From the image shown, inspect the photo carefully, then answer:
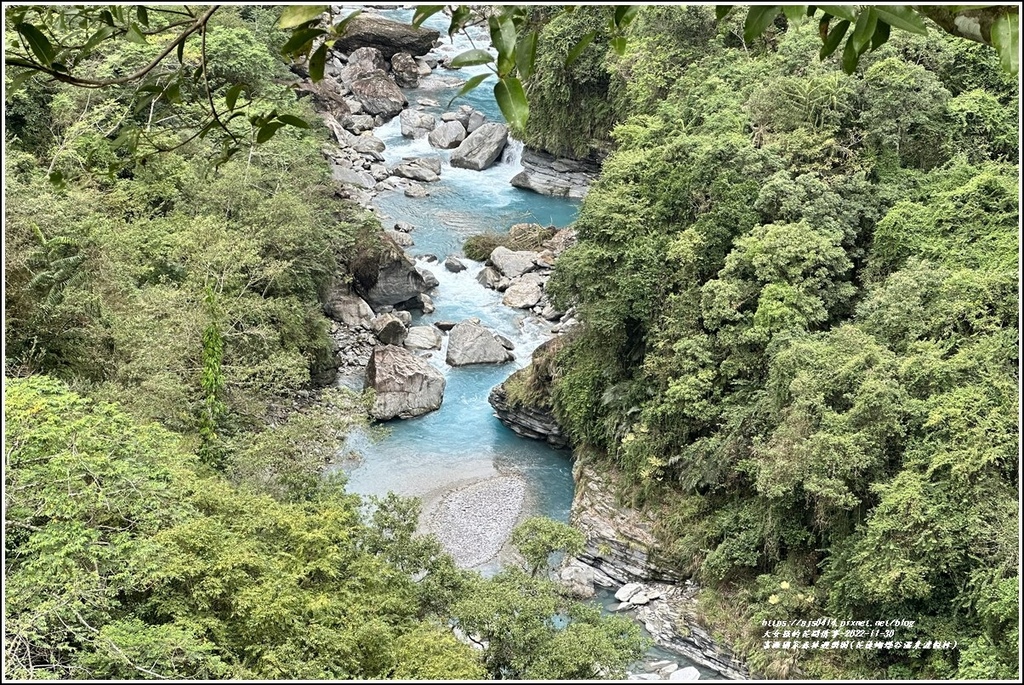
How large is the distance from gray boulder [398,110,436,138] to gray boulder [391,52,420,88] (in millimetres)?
1697

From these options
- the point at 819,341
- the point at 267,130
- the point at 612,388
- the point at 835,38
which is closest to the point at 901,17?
the point at 835,38

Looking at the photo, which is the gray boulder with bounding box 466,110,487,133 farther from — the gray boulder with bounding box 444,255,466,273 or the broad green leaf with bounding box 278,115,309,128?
the broad green leaf with bounding box 278,115,309,128

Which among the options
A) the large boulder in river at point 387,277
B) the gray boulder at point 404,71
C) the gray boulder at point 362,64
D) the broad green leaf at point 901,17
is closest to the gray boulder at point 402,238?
the large boulder in river at point 387,277

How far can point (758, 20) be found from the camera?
1.19 m

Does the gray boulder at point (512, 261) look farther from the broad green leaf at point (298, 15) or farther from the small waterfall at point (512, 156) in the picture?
the broad green leaf at point (298, 15)

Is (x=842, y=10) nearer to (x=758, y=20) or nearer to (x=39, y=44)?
(x=758, y=20)

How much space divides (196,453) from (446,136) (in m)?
12.2

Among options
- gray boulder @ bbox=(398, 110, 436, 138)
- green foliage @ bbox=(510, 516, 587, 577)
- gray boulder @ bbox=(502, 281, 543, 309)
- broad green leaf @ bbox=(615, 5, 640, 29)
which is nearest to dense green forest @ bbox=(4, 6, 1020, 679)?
green foliage @ bbox=(510, 516, 587, 577)

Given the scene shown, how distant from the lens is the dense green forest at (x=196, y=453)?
535 centimetres

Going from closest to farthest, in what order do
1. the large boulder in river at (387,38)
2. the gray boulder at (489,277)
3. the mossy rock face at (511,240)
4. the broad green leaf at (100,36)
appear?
the broad green leaf at (100,36) < the gray boulder at (489,277) < the mossy rock face at (511,240) < the large boulder in river at (387,38)

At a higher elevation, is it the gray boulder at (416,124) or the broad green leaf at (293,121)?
the broad green leaf at (293,121)

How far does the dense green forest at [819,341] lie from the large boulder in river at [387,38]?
10.1 meters

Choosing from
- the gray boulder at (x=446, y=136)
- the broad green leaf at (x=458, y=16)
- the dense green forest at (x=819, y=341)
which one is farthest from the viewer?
the gray boulder at (x=446, y=136)

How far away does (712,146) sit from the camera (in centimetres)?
1151
